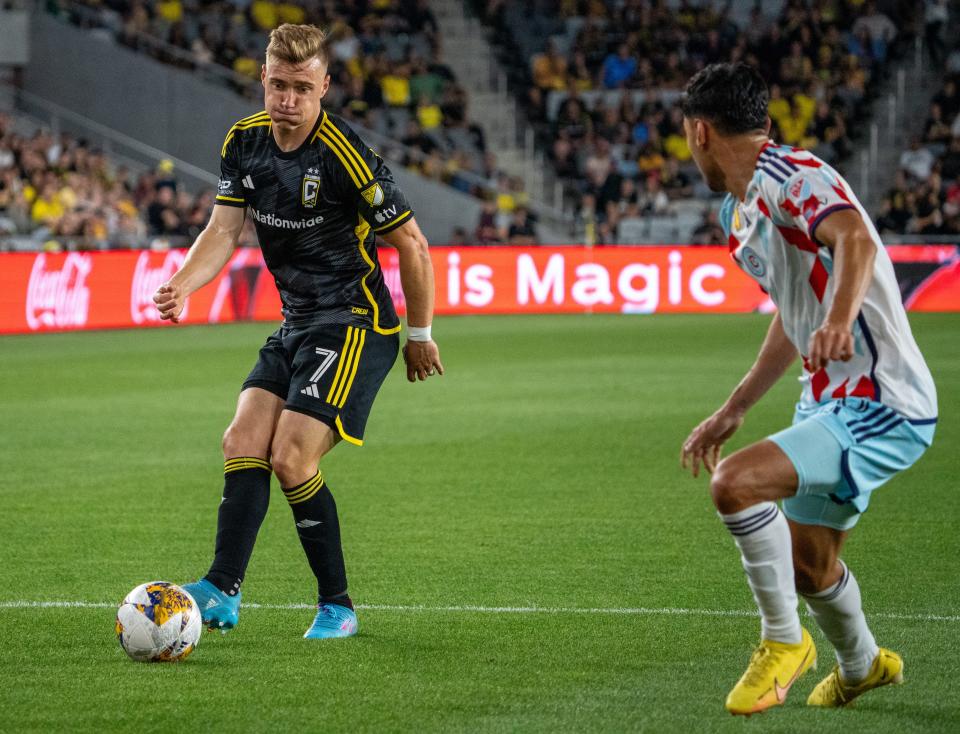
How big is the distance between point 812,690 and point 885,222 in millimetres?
23036

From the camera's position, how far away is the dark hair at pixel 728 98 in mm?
4527

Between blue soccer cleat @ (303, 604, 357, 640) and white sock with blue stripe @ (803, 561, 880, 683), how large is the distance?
188 centimetres

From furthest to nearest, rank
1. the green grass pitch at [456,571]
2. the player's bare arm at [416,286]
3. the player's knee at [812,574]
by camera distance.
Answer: the player's bare arm at [416,286], the green grass pitch at [456,571], the player's knee at [812,574]

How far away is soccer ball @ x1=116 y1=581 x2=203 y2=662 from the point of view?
542 centimetres

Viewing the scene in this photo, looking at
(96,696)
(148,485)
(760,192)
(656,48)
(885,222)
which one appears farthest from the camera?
(656,48)

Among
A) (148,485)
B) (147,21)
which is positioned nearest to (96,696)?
(148,485)

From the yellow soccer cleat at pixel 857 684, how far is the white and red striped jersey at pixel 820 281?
2.75 ft

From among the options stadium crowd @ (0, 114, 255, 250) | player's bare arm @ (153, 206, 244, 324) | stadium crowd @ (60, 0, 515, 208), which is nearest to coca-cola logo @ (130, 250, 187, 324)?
stadium crowd @ (0, 114, 255, 250)

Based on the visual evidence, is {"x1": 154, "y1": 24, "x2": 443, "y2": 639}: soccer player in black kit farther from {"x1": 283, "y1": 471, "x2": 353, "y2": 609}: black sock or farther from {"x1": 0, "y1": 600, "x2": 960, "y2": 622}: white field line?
{"x1": 0, "y1": 600, "x2": 960, "y2": 622}: white field line

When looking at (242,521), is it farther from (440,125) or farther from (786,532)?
(440,125)

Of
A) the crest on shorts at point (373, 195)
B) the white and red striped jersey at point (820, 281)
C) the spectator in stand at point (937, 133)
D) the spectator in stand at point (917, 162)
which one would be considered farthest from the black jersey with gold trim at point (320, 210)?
the spectator in stand at point (937, 133)

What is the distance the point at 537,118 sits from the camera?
31.2 meters

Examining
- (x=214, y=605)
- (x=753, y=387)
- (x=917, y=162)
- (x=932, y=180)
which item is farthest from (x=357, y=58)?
(x=753, y=387)

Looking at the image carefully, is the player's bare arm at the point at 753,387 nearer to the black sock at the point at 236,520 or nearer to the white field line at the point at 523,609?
the white field line at the point at 523,609
